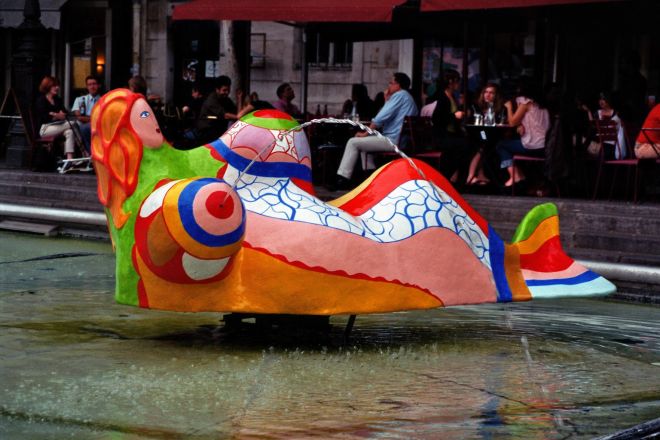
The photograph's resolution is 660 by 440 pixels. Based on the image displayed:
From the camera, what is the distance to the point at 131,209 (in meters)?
7.27

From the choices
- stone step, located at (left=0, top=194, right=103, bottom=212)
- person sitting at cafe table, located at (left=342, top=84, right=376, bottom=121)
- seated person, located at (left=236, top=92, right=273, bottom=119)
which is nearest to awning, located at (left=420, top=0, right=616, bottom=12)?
seated person, located at (left=236, top=92, right=273, bottom=119)

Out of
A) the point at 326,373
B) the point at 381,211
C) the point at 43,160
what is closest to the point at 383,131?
the point at 43,160

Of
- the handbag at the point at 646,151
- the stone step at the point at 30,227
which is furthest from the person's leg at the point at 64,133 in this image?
the handbag at the point at 646,151

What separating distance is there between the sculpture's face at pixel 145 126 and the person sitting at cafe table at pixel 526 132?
24.6ft

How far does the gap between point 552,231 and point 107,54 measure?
66.1ft

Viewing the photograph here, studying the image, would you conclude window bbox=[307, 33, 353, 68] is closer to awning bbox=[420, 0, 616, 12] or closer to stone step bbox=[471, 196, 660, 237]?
awning bbox=[420, 0, 616, 12]

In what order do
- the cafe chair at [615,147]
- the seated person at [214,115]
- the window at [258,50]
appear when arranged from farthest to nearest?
the window at [258,50]
the seated person at [214,115]
the cafe chair at [615,147]

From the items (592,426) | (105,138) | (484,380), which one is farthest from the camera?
(105,138)

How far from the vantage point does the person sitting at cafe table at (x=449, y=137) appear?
50.2 feet

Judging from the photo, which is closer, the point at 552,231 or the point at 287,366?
the point at 287,366

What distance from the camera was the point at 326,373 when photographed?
693 cm

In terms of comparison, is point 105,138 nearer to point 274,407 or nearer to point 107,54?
point 274,407

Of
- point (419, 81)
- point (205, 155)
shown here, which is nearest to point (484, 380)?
point (205, 155)

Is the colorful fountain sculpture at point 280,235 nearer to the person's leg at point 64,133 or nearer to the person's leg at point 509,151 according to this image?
the person's leg at point 509,151
